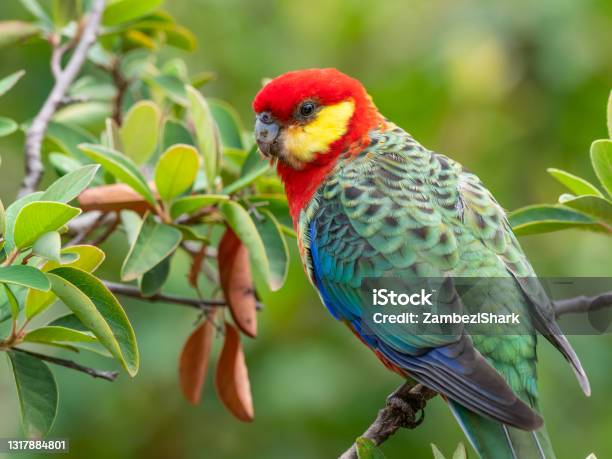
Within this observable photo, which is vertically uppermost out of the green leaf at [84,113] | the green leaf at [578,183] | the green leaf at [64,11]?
the green leaf at [64,11]

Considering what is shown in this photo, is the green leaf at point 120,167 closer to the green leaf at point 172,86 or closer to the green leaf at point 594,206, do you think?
the green leaf at point 172,86

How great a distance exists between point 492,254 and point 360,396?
2.21 m

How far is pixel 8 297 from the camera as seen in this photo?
279 centimetres

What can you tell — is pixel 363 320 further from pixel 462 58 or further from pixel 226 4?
pixel 226 4

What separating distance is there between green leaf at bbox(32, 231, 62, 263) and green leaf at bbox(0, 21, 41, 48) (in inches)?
74.7

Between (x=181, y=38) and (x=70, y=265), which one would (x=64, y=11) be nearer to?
(x=181, y=38)

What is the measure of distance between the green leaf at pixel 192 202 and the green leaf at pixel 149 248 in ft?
0.27

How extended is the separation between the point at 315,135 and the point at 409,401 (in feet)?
3.96

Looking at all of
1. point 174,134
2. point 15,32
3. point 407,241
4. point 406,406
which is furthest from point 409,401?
point 15,32

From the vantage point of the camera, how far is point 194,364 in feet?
12.4

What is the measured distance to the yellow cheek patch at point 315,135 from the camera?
13.0ft

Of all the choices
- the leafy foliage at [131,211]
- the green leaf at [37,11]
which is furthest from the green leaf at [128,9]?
the green leaf at [37,11]

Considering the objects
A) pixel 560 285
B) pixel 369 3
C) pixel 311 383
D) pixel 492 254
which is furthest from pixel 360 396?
pixel 369 3

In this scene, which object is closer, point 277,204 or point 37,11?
point 277,204
